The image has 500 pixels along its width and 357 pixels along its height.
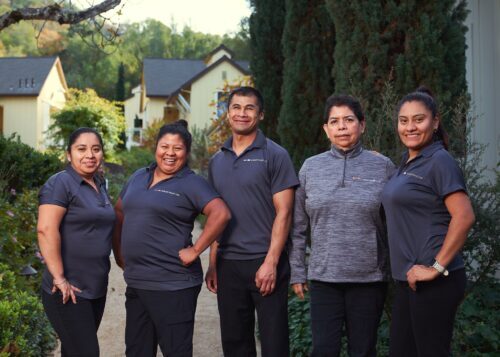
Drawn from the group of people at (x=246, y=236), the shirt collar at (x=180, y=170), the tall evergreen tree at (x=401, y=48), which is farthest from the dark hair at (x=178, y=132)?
the tall evergreen tree at (x=401, y=48)

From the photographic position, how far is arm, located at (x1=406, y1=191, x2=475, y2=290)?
362cm

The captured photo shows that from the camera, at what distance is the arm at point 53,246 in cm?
406

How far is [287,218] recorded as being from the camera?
14.0ft

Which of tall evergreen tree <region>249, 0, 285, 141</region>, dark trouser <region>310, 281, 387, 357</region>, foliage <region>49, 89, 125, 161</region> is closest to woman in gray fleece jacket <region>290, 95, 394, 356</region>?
dark trouser <region>310, 281, 387, 357</region>

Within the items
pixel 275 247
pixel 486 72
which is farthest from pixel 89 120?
pixel 275 247

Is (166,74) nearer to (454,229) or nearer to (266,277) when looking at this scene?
(266,277)

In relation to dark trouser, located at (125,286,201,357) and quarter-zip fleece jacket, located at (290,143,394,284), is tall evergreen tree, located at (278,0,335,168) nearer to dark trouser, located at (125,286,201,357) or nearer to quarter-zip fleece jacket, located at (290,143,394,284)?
quarter-zip fleece jacket, located at (290,143,394,284)

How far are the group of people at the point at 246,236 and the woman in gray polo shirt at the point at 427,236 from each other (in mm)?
12

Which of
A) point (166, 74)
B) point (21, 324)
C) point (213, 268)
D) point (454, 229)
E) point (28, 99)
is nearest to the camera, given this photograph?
point (454, 229)

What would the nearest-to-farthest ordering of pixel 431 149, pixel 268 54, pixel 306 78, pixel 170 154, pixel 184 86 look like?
1. pixel 431 149
2. pixel 170 154
3. pixel 306 78
4. pixel 268 54
5. pixel 184 86

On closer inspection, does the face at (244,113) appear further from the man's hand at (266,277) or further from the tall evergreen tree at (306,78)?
the tall evergreen tree at (306,78)

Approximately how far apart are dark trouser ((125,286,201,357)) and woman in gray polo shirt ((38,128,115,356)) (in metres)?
0.24

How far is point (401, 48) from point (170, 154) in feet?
13.1

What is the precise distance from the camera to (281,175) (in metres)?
4.35
